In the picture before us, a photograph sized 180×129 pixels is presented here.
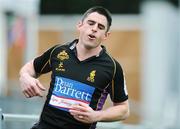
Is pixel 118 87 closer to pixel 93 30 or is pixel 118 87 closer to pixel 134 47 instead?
pixel 93 30

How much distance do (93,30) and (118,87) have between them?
518mm

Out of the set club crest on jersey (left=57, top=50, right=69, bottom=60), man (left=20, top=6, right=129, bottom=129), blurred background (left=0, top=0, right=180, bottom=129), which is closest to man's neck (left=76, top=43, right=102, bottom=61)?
man (left=20, top=6, right=129, bottom=129)

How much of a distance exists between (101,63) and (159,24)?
13.6 m

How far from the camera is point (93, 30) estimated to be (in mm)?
8250

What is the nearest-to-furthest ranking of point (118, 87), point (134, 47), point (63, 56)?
point (118, 87), point (63, 56), point (134, 47)

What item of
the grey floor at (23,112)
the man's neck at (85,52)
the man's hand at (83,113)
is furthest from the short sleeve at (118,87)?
the grey floor at (23,112)

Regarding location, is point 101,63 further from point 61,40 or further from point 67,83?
point 61,40

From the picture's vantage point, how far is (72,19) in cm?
2514

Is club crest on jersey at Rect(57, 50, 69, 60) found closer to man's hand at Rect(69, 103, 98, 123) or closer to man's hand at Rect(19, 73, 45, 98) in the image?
man's hand at Rect(19, 73, 45, 98)

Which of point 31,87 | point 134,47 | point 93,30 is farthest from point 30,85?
point 134,47

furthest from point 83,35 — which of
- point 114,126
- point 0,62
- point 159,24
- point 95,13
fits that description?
point 159,24

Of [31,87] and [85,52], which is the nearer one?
[31,87]

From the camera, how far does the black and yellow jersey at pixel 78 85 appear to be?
8.21 metres

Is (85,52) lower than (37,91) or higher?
higher
